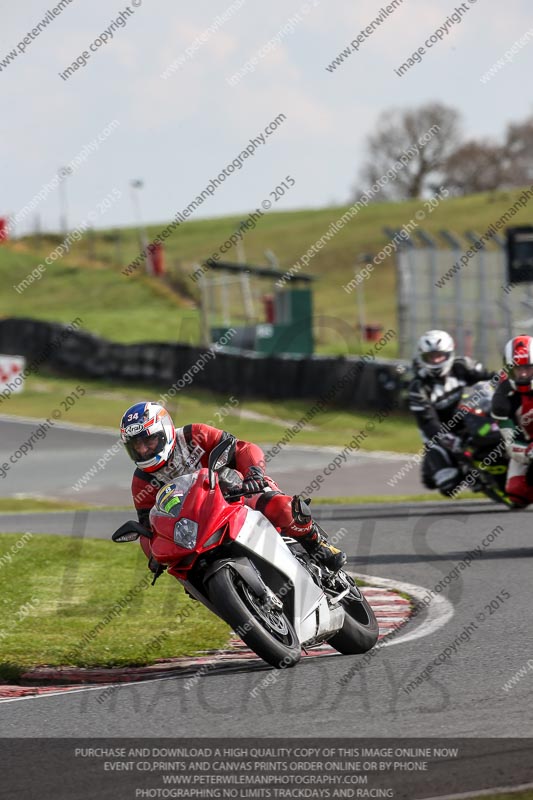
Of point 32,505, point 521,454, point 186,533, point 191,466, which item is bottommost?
point 32,505

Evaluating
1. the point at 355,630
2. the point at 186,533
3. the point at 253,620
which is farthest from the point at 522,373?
the point at 253,620

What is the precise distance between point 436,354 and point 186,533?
7823 millimetres

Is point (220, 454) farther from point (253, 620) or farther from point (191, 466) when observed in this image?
point (253, 620)

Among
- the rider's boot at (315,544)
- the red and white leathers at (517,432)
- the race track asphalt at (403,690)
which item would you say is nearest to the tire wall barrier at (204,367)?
the red and white leathers at (517,432)

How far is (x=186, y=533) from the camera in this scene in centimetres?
656

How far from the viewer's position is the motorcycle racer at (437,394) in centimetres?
1366

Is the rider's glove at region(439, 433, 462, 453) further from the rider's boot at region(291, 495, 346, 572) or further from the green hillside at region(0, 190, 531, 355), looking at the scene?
the green hillside at region(0, 190, 531, 355)

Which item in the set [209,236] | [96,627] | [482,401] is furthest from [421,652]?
[209,236]

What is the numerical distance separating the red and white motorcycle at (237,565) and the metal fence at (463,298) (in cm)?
1595

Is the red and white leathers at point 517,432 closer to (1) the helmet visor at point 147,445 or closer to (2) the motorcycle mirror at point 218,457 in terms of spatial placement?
(2) the motorcycle mirror at point 218,457

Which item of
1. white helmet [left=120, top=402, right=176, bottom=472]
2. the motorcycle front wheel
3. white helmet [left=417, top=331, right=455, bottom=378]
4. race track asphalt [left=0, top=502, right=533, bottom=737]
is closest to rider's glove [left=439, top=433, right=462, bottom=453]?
white helmet [left=417, top=331, right=455, bottom=378]

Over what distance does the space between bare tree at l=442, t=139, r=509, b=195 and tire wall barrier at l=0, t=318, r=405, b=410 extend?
55.3 m

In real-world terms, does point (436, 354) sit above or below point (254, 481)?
below

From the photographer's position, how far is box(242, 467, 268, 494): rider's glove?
689 cm
